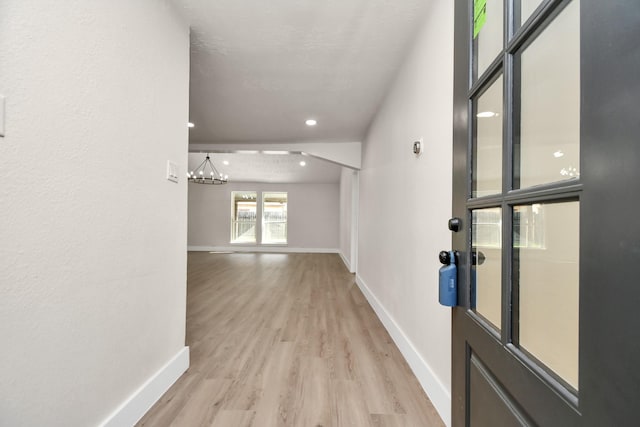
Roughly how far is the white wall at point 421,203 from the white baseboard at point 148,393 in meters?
1.59

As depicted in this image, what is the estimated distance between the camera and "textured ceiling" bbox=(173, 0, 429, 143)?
1.95 meters

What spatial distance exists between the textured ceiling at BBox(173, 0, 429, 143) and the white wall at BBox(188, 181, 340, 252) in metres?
6.29

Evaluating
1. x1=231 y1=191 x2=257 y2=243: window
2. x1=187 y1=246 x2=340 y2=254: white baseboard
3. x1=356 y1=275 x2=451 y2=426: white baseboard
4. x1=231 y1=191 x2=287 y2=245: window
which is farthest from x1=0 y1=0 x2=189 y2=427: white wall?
x1=231 y1=191 x2=257 y2=243: window

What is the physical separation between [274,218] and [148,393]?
9257 millimetres

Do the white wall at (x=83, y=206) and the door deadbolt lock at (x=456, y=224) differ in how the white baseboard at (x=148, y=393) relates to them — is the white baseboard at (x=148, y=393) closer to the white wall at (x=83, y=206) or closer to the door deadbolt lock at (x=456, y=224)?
the white wall at (x=83, y=206)

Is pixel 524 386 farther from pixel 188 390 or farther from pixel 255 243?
pixel 255 243

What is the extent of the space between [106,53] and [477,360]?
6.07 ft

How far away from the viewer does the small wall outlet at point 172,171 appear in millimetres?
1882

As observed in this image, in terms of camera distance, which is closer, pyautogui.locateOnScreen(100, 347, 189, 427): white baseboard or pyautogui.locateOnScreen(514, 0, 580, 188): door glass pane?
pyautogui.locateOnScreen(514, 0, 580, 188): door glass pane

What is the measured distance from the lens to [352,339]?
2771 mm

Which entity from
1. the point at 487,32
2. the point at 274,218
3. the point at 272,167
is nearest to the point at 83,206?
the point at 487,32

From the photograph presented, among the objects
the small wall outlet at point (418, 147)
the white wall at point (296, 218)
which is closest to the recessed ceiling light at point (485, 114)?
the small wall outlet at point (418, 147)

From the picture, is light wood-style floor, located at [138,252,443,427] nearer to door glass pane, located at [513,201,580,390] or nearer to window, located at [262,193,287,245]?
door glass pane, located at [513,201,580,390]

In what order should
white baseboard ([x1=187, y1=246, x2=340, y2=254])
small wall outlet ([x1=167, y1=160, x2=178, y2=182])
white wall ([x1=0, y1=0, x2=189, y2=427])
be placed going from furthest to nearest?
white baseboard ([x1=187, y1=246, x2=340, y2=254]) → small wall outlet ([x1=167, y1=160, x2=178, y2=182]) → white wall ([x1=0, y1=0, x2=189, y2=427])
